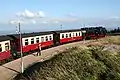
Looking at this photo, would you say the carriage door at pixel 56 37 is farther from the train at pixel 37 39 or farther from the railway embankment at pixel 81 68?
the railway embankment at pixel 81 68

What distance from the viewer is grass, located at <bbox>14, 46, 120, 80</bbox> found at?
1530cm

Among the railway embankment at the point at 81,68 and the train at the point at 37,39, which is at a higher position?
the train at the point at 37,39

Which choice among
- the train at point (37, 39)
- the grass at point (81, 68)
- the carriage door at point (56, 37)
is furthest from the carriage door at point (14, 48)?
the carriage door at point (56, 37)

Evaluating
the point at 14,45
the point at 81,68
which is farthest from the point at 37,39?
the point at 81,68

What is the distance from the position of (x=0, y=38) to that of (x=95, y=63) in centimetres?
1495

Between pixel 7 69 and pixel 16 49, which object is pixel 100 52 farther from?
pixel 16 49

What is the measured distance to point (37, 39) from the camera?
40.7m

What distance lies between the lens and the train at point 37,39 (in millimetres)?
31403

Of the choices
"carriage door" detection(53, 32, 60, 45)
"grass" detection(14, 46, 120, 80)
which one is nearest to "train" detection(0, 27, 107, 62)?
"carriage door" detection(53, 32, 60, 45)

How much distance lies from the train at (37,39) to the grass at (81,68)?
43.4 ft

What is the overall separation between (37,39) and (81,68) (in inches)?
963

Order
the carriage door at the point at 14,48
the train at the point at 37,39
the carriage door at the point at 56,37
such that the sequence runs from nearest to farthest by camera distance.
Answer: the train at the point at 37,39 < the carriage door at the point at 14,48 < the carriage door at the point at 56,37

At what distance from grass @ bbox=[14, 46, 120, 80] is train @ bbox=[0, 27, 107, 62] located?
1324cm

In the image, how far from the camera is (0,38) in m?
30.1
